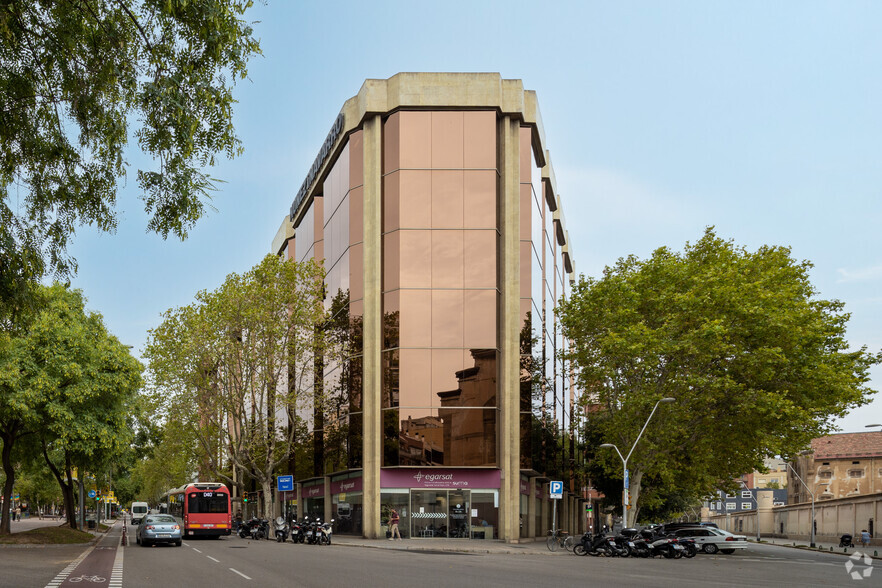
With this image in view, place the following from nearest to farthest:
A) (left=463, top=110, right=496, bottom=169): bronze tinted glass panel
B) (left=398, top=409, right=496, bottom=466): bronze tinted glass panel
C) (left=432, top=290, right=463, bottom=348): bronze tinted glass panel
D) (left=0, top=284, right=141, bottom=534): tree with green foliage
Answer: (left=0, top=284, right=141, bottom=534): tree with green foliage, (left=398, top=409, right=496, bottom=466): bronze tinted glass panel, (left=432, top=290, right=463, bottom=348): bronze tinted glass panel, (left=463, top=110, right=496, bottom=169): bronze tinted glass panel

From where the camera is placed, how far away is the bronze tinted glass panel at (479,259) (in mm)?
44156

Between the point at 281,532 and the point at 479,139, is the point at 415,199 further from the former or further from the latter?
the point at 281,532

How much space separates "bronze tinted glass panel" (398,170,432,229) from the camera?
44531 millimetres

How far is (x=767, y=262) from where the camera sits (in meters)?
45.3

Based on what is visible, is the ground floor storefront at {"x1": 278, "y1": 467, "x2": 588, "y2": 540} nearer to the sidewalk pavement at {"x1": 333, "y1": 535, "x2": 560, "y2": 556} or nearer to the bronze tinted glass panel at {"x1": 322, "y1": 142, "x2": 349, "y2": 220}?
the sidewalk pavement at {"x1": 333, "y1": 535, "x2": 560, "y2": 556}

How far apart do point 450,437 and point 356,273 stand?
993 cm

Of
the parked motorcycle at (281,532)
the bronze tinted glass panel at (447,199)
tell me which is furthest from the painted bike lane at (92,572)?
the bronze tinted glass panel at (447,199)

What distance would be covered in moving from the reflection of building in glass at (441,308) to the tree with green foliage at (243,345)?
2.26m

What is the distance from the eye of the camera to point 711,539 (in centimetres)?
4616

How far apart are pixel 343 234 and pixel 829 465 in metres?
76.3

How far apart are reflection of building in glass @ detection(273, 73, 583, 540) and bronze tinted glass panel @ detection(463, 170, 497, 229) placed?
5cm

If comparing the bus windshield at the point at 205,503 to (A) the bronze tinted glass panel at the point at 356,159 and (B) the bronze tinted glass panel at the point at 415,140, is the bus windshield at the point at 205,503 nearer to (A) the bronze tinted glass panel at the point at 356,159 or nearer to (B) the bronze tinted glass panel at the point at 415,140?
(A) the bronze tinted glass panel at the point at 356,159

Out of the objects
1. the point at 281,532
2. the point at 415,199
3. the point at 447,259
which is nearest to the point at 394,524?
the point at 281,532

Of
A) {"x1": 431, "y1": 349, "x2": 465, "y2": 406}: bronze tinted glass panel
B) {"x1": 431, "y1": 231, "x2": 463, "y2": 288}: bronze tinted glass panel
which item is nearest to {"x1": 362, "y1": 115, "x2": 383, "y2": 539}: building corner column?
{"x1": 431, "y1": 349, "x2": 465, "y2": 406}: bronze tinted glass panel
